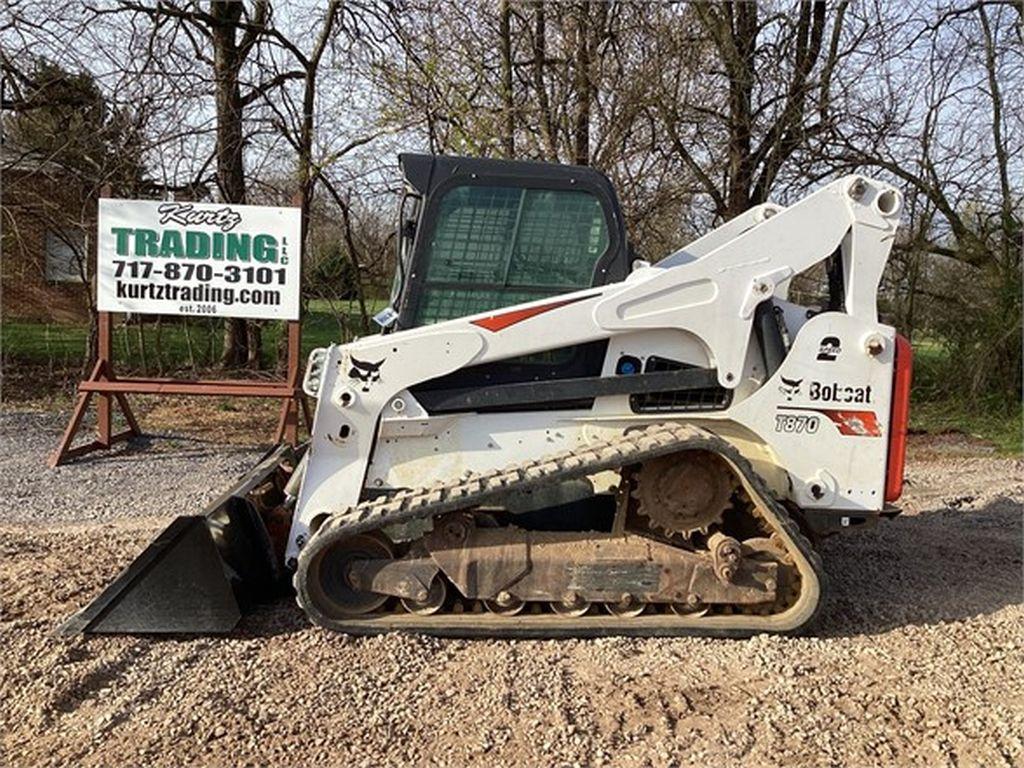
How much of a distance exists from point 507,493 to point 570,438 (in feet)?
1.69

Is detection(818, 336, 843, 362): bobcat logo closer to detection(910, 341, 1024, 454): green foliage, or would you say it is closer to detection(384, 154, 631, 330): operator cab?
detection(384, 154, 631, 330): operator cab

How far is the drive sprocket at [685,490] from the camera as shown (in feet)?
14.0

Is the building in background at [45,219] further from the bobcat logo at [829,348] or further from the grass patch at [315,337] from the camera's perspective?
the bobcat logo at [829,348]

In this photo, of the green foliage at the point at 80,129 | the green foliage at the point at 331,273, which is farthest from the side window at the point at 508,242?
the green foliage at the point at 80,129

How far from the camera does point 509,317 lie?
14.1 ft

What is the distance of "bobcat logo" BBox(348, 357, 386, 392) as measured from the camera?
170 inches

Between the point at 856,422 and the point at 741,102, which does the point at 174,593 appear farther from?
the point at 741,102

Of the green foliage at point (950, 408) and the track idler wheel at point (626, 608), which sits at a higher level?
the green foliage at point (950, 408)

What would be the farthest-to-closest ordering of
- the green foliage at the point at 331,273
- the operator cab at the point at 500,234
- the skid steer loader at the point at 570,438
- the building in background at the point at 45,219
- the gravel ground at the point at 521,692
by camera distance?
the green foliage at the point at 331,273
the building in background at the point at 45,219
the operator cab at the point at 500,234
the skid steer loader at the point at 570,438
the gravel ground at the point at 521,692

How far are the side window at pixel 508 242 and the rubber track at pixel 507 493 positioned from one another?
908 millimetres

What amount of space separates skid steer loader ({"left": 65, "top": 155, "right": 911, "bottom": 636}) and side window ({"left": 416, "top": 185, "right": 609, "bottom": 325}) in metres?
0.01

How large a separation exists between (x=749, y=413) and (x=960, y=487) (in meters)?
4.75

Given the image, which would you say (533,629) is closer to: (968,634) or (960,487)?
(968,634)

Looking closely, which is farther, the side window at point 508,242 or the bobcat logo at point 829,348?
the side window at point 508,242
